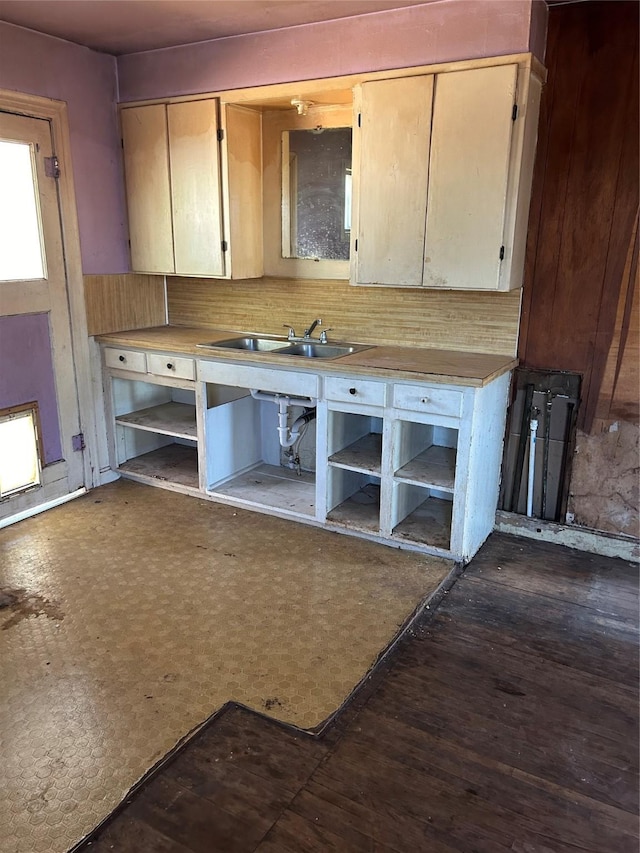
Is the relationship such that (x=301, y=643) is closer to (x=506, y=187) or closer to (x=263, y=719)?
(x=263, y=719)

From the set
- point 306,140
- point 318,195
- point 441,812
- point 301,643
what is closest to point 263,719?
point 301,643

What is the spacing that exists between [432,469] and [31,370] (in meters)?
2.33

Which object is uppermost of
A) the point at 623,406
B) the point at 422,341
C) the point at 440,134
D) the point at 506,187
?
the point at 440,134

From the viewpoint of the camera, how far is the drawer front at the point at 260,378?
3230 mm

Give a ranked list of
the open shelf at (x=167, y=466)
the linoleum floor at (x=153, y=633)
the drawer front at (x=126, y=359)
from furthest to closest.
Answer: the open shelf at (x=167, y=466) → the drawer front at (x=126, y=359) → the linoleum floor at (x=153, y=633)

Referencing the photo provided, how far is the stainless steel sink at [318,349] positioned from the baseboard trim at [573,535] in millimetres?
1268

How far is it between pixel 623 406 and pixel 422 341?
110 cm

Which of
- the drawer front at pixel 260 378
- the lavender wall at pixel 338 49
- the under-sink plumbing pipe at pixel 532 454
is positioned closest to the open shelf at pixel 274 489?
the drawer front at pixel 260 378

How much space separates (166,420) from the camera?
13.3ft

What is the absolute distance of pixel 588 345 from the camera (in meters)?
3.11

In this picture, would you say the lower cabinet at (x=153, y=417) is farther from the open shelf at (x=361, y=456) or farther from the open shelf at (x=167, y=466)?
the open shelf at (x=361, y=456)

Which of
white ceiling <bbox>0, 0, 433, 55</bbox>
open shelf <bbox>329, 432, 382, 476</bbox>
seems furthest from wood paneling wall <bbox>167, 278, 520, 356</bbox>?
white ceiling <bbox>0, 0, 433, 55</bbox>

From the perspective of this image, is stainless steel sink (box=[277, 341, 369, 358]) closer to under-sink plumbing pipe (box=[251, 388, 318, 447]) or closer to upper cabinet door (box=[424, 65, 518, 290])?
under-sink plumbing pipe (box=[251, 388, 318, 447])

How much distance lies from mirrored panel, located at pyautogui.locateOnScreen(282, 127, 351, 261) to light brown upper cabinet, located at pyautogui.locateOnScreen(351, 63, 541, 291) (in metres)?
0.41
